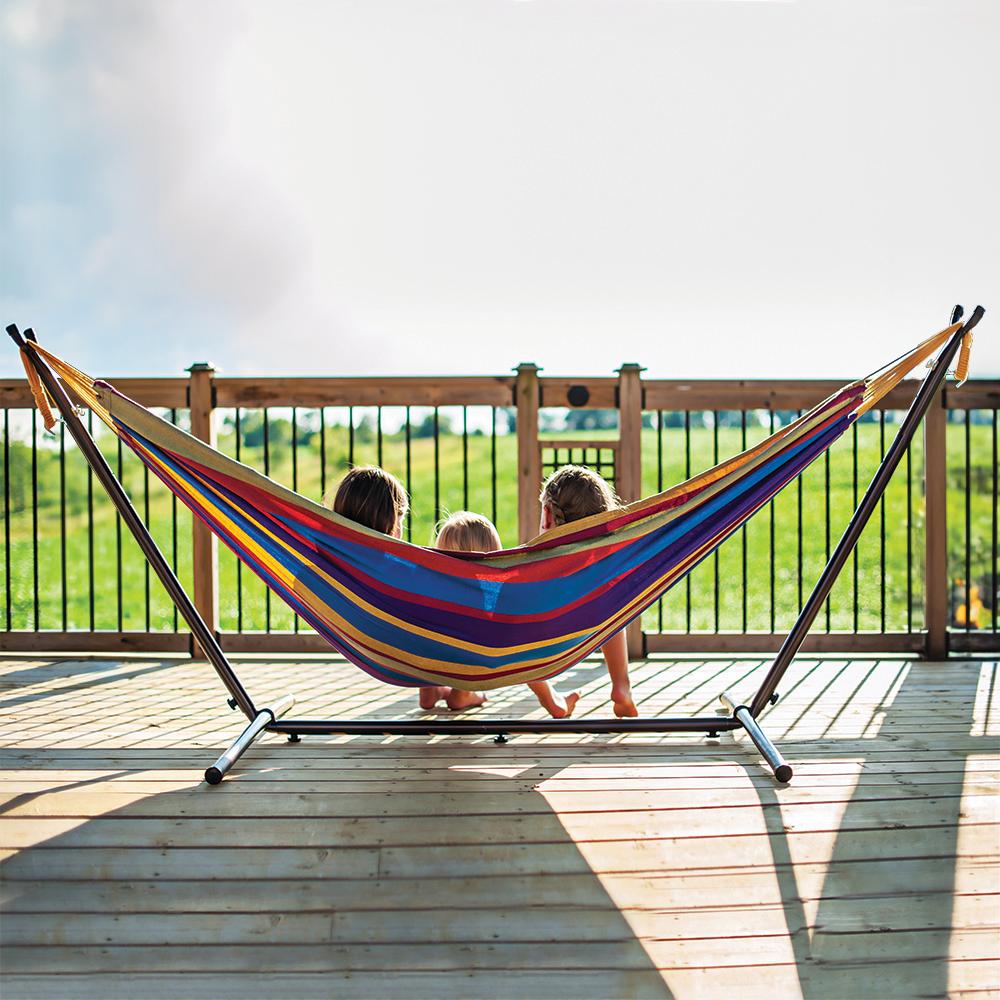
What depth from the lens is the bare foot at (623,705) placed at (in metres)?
2.30

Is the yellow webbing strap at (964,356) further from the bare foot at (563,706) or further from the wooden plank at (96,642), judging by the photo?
the wooden plank at (96,642)

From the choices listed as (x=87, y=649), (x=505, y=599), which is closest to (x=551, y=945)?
(x=505, y=599)

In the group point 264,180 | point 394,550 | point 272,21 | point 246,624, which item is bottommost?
point 246,624

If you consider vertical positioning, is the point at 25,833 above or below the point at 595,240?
below

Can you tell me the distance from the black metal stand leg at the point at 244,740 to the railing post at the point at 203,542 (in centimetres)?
117

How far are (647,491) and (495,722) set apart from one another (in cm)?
685

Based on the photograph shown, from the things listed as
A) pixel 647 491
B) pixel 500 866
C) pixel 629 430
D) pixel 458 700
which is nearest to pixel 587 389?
pixel 629 430

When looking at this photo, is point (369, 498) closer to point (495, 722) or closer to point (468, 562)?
point (468, 562)

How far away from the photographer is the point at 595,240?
15.2m

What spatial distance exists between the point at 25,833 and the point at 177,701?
1030 mm

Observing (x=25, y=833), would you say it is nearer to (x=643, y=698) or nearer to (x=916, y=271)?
(x=643, y=698)

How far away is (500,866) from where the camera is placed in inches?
59.7

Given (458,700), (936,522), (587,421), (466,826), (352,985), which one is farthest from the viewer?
(587,421)

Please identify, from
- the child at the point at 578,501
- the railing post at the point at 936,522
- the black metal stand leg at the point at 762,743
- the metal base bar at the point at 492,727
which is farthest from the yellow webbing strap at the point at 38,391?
the railing post at the point at 936,522
